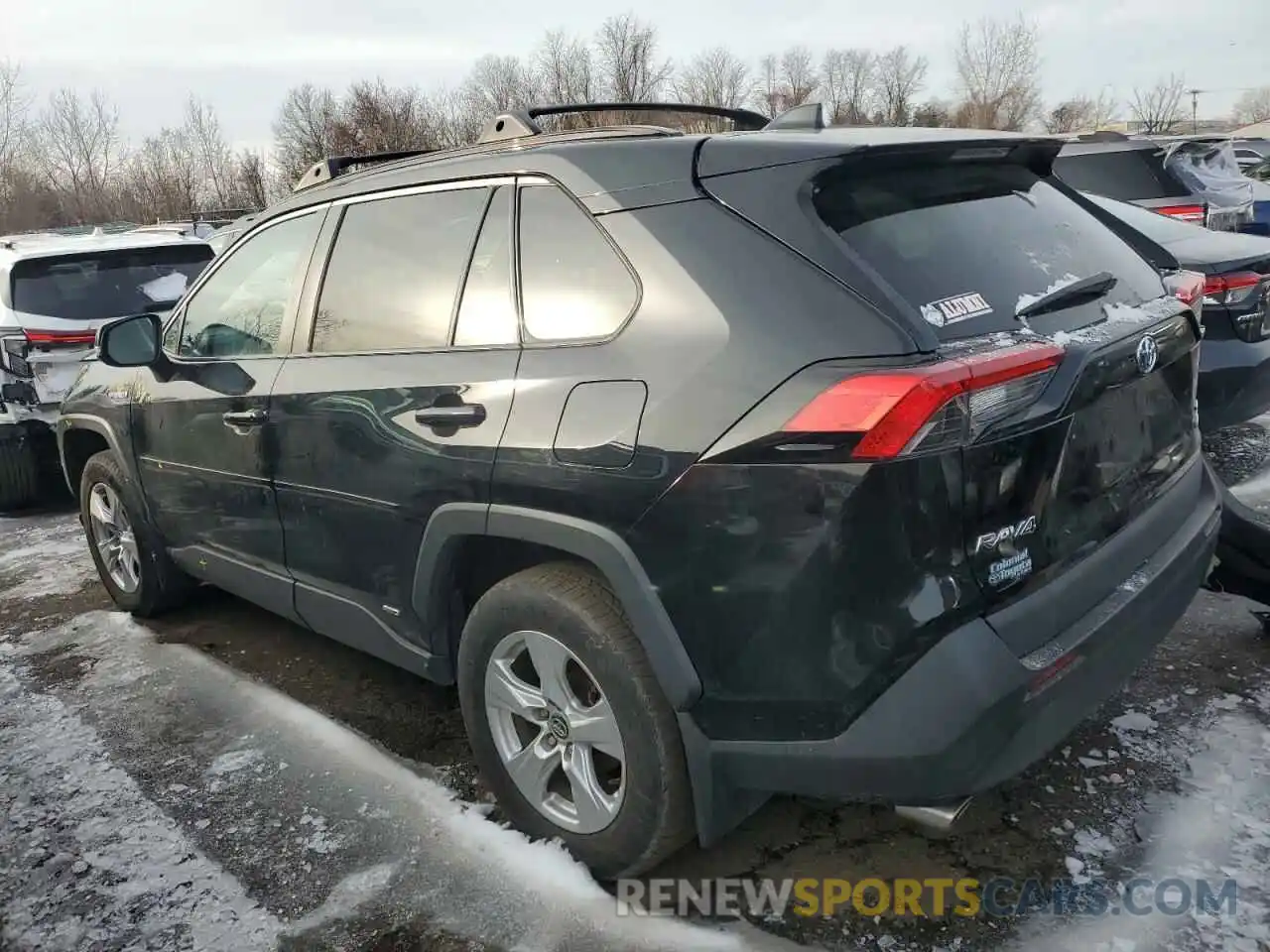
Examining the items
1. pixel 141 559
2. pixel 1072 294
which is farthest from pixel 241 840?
pixel 1072 294

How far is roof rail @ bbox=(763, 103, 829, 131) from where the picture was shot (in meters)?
2.59

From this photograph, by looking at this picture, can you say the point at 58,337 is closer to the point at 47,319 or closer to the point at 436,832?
the point at 47,319

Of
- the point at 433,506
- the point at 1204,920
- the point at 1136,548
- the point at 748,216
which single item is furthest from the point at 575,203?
the point at 1204,920

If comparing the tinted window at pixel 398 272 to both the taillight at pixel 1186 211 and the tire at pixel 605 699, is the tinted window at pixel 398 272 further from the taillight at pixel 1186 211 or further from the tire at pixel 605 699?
the taillight at pixel 1186 211

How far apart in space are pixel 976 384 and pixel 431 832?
191 cm

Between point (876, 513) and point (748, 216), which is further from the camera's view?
point (748, 216)

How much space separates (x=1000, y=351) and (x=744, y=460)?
1.85 ft

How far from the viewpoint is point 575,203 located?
2438 millimetres

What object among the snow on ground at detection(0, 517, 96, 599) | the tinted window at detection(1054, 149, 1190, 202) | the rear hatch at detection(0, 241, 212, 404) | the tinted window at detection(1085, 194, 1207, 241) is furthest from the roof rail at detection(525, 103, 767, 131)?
the rear hatch at detection(0, 241, 212, 404)

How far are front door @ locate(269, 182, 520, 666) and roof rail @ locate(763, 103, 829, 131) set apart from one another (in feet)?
2.50

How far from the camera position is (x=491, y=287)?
263cm

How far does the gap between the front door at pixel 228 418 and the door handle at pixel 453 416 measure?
0.84 m

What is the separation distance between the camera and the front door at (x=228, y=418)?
3332mm

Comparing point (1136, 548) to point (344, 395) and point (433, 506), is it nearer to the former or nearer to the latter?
point (433, 506)
